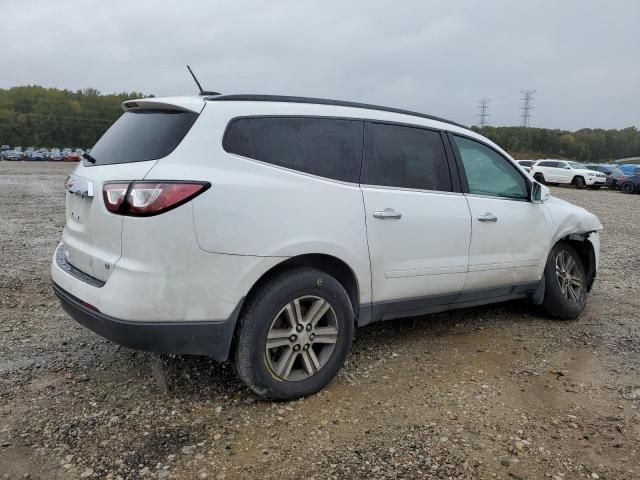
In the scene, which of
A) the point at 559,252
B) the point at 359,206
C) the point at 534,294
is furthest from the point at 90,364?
the point at 559,252

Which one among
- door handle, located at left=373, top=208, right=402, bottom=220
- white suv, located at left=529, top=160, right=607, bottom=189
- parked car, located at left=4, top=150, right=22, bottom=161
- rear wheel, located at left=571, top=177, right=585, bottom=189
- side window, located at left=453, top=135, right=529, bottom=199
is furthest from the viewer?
parked car, located at left=4, top=150, right=22, bottom=161

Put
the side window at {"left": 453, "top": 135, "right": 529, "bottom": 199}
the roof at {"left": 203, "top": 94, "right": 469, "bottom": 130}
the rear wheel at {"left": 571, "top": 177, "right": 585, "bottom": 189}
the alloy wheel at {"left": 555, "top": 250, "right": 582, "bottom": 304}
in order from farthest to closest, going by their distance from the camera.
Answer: the rear wheel at {"left": 571, "top": 177, "right": 585, "bottom": 189} < the alloy wheel at {"left": 555, "top": 250, "right": 582, "bottom": 304} < the side window at {"left": 453, "top": 135, "right": 529, "bottom": 199} < the roof at {"left": 203, "top": 94, "right": 469, "bottom": 130}

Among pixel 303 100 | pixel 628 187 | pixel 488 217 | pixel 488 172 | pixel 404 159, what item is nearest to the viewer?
pixel 303 100

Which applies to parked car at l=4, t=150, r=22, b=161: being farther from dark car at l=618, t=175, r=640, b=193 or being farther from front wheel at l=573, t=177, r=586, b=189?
dark car at l=618, t=175, r=640, b=193

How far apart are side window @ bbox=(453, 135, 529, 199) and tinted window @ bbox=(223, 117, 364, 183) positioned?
3.51 ft

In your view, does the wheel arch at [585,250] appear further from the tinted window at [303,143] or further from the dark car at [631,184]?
the dark car at [631,184]

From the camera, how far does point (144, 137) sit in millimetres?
3088

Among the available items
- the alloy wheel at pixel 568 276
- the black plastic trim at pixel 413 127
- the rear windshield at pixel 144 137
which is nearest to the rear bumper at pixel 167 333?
the rear windshield at pixel 144 137

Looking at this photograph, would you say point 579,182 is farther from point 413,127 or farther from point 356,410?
point 356,410

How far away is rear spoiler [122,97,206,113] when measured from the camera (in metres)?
3.04

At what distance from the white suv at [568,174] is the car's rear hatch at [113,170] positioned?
30924 mm

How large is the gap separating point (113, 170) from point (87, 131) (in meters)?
119

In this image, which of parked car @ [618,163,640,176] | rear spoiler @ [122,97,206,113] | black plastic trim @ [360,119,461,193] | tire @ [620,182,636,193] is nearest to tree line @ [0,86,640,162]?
parked car @ [618,163,640,176]

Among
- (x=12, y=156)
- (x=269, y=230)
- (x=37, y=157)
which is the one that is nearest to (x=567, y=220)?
(x=269, y=230)
